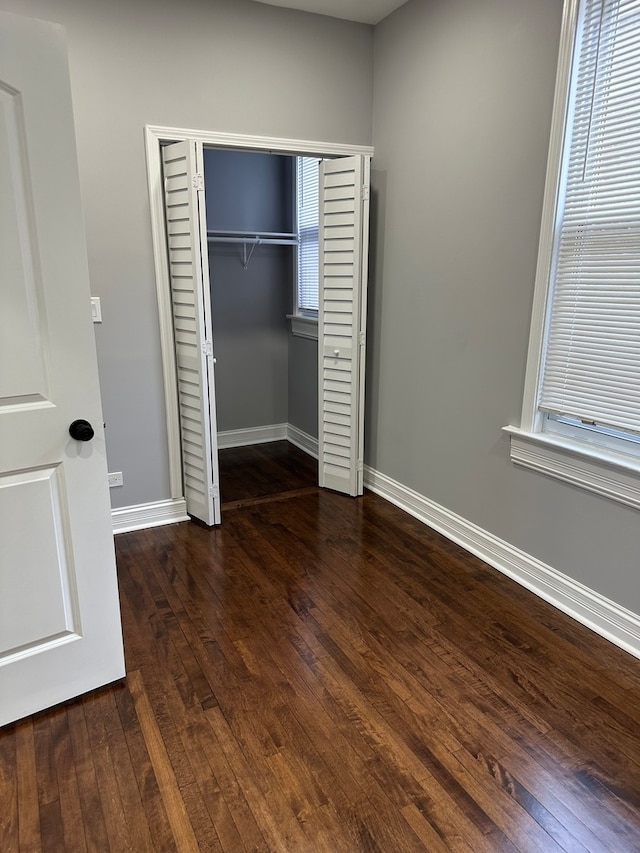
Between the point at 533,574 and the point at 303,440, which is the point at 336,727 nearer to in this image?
the point at 533,574

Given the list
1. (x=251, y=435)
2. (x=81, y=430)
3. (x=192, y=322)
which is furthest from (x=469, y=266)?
(x=251, y=435)

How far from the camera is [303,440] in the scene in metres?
4.80

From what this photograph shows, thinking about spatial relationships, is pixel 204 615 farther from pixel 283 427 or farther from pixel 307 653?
pixel 283 427

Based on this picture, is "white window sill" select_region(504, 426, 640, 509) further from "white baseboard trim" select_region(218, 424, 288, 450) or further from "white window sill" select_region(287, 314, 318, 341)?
"white baseboard trim" select_region(218, 424, 288, 450)

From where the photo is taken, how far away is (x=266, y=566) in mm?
2895

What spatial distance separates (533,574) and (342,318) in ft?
5.91

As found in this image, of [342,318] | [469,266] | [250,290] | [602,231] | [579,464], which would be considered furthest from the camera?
[250,290]

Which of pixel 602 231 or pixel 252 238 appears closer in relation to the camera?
pixel 602 231

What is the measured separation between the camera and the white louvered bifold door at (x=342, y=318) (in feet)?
10.9

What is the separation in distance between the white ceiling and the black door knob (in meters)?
2.56

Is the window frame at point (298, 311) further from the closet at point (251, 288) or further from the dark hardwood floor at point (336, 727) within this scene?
the dark hardwood floor at point (336, 727)

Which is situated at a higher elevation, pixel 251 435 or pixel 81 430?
pixel 81 430

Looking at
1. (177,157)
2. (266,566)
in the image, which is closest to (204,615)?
(266,566)

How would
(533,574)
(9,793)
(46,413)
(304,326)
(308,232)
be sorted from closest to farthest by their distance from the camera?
(9,793) → (46,413) → (533,574) → (308,232) → (304,326)
